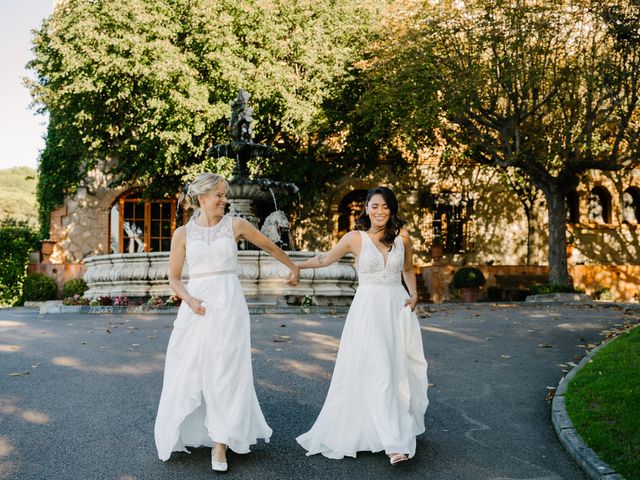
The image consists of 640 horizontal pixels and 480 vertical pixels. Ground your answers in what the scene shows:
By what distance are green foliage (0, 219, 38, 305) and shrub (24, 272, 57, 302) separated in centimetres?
84

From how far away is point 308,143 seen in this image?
85.4 feet

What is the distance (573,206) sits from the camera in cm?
2878

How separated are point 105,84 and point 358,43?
27.5 ft

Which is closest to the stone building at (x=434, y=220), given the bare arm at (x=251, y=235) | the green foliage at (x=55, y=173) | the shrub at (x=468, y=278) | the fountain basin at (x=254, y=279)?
the green foliage at (x=55, y=173)

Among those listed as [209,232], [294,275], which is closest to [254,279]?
[294,275]

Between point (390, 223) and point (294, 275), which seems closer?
point (390, 223)

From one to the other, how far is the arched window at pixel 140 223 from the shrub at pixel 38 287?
3718mm

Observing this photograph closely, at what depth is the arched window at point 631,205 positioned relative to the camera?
2948 centimetres

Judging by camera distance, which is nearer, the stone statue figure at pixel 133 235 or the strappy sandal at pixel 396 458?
the strappy sandal at pixel 396 458

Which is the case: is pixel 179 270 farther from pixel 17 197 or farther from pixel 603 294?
pixel 17 197

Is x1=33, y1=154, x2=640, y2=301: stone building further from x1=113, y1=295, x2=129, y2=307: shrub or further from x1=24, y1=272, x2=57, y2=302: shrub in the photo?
x1=113, y1=295, x2=129, y2=307: shrub

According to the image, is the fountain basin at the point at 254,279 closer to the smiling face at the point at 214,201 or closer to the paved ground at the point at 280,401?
the paved ground at the point at 280,401

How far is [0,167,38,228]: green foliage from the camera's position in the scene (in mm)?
52331

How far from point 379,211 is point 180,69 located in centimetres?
1727
